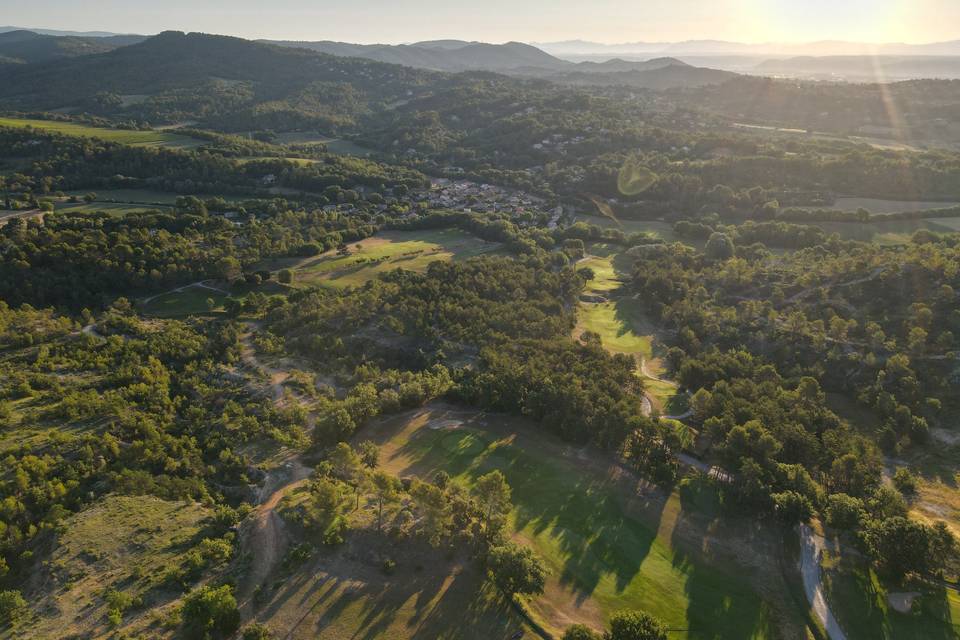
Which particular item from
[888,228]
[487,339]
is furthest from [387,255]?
[888,228]

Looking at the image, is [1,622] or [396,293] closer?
[1,622]

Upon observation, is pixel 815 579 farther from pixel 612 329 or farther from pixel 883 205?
pixel 883 205

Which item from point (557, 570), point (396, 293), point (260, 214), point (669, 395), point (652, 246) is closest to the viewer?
point (557, 570)

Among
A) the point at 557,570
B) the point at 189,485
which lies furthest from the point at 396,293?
the point at 557,570

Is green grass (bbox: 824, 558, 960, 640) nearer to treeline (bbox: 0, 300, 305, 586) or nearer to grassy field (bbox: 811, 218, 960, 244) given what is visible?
treeline (bbox: 0, 300, 305, 586)

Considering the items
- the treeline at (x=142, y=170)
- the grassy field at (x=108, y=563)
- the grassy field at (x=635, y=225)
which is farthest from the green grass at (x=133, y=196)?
the grassy field at (x=635, y=225)

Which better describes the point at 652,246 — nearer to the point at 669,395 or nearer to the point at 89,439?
the point at 669,395
